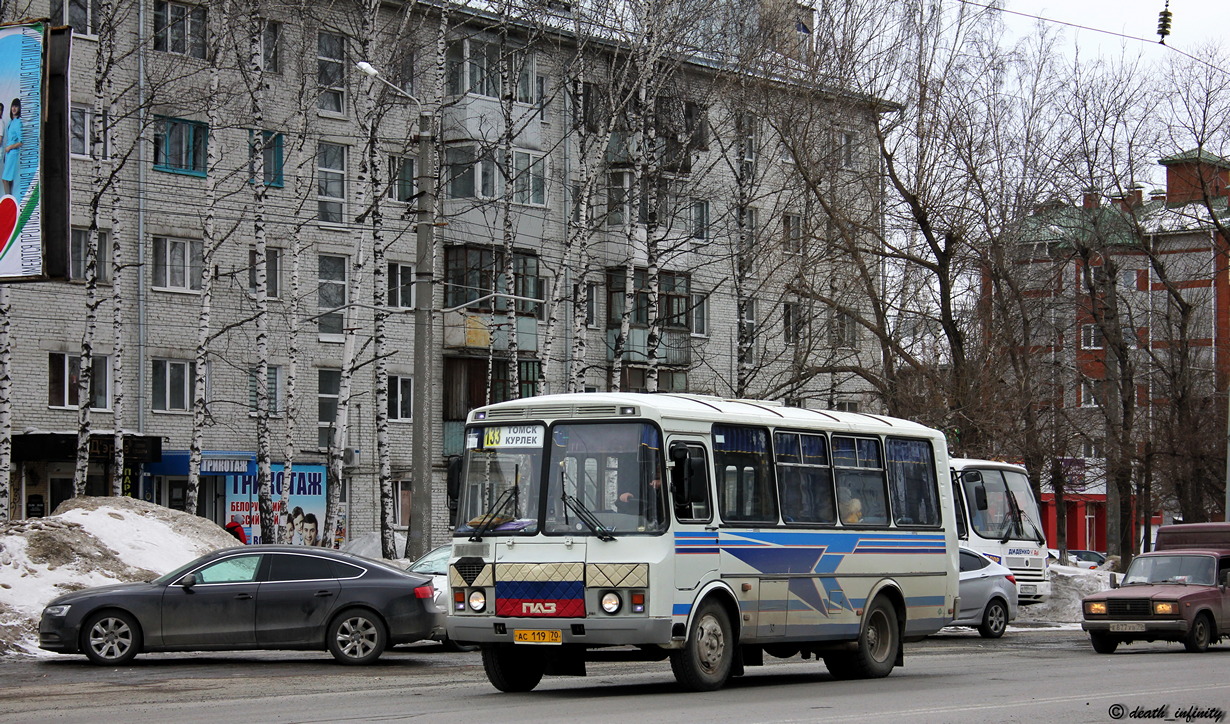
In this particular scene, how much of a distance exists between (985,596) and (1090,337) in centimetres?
5184

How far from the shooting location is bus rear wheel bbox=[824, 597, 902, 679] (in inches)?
624

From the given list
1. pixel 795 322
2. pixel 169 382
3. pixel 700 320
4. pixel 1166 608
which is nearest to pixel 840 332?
pixel 795 322

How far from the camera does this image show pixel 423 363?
22.8m

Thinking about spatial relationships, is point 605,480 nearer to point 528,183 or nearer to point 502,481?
point 502,481

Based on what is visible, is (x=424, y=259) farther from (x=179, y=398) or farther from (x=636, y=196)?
(x=179, y=398)

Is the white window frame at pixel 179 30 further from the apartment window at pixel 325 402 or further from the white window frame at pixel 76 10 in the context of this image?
the apartment window at pixel 325 402

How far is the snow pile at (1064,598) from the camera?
3173 centimetres

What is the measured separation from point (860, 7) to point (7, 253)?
2392 centimetres

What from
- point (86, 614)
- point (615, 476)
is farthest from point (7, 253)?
point (615, 476)

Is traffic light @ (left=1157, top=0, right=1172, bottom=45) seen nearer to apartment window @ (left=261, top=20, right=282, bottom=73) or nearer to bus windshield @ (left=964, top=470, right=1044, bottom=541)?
bus windshield @ (left=964, top=470, right=1044, bottom=541)

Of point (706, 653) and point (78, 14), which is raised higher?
point (78, 14)

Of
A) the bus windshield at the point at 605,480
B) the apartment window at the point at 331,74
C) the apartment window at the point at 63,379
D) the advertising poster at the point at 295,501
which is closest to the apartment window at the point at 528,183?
the apartment window at the point at 331,74

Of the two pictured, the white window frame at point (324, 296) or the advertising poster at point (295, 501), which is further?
the white window frame at point (324, 296)

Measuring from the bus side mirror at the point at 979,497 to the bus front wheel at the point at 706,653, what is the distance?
55.8 feet
